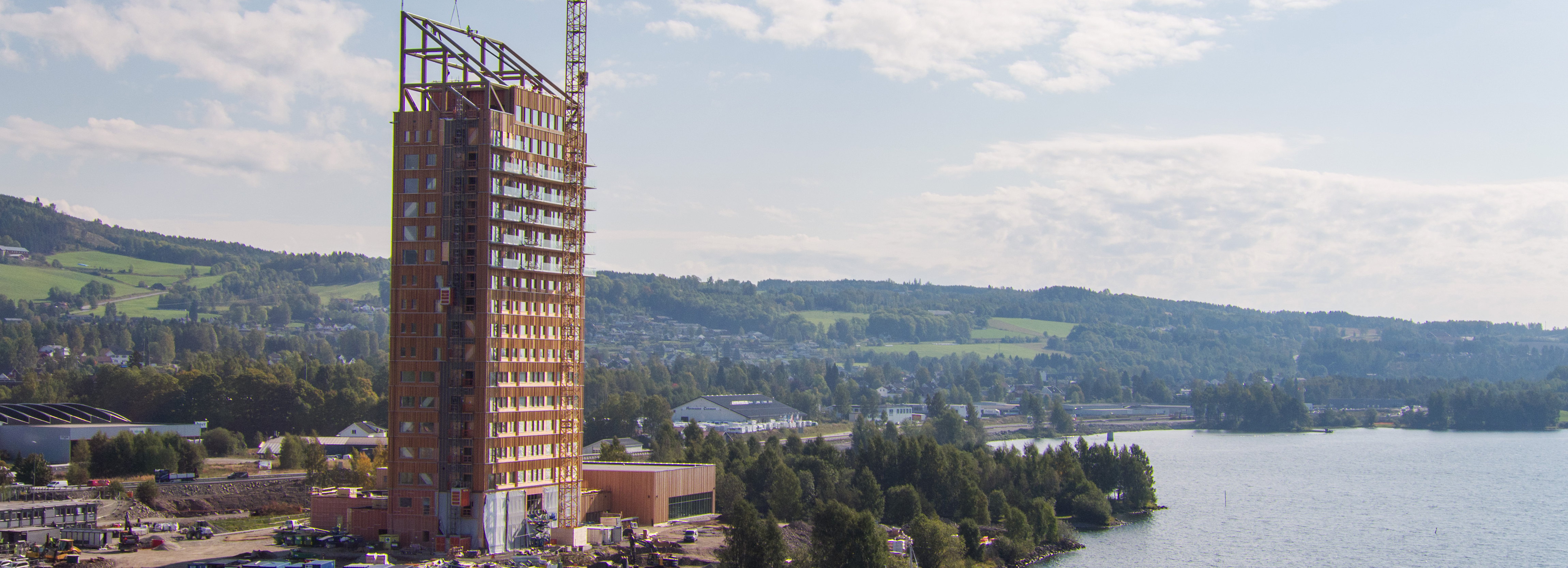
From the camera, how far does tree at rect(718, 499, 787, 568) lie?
8525 cm

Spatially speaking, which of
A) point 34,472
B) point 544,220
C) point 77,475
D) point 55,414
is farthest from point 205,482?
point 544,220

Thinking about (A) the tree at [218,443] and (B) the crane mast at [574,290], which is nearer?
(B) the crane mast at [574,290]

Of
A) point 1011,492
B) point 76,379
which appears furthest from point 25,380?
point 1011,492

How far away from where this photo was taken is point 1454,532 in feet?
450

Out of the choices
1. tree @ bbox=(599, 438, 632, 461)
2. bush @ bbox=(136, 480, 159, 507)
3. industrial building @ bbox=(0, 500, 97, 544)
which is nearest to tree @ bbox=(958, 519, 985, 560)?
tree @ bbox=(599, 438, 632, 461)

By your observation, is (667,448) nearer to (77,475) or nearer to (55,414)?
(77,475)

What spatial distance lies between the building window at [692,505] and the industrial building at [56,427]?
216ft

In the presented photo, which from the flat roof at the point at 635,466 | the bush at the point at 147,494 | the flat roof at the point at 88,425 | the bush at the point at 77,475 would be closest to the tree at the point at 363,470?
the bush at the point at 147,494

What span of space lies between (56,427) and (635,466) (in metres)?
65.3

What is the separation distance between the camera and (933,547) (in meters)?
104

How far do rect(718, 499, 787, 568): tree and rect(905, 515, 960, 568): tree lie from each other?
770 inches

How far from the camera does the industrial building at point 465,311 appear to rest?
94.2 m

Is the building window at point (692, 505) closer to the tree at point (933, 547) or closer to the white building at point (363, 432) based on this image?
the tree at point (933, 547)

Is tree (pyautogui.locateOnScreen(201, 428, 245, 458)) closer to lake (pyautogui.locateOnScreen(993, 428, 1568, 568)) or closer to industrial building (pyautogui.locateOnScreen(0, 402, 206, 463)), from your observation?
industrial building (pyautogui.locateOnScreen(0, 402, 206, 463))
